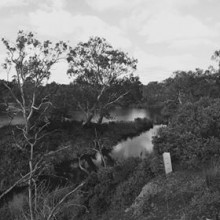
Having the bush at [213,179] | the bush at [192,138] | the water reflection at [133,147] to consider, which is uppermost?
the bush at [192,138]

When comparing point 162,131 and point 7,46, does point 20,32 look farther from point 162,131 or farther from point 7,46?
point 162,131

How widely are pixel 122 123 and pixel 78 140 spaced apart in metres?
9.43

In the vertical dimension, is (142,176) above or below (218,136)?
below

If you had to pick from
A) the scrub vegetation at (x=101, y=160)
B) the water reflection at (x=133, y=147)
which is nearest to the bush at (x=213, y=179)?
the scrub vegetation at (x=101, y=160)

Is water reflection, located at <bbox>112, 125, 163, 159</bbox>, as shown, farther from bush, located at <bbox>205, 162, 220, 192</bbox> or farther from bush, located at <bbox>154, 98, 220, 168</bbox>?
bush, located at <bbox>205, 162, 220, 192</bbox>

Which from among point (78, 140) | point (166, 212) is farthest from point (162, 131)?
point (78, 140)

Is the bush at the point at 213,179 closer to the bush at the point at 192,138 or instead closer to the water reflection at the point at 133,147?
the bush at the point at 192,138

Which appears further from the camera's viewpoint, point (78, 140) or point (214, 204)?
point (78, 140)

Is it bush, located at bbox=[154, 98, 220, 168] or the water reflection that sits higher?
bush, located at bbox=[154, 98, 220, 168]

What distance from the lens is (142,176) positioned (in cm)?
912

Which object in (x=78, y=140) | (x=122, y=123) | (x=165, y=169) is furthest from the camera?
(x=122, y=123)

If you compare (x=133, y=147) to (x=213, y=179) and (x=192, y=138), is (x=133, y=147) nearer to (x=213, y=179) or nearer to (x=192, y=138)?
(x=192, y=138)

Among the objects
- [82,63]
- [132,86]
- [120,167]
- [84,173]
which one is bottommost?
[84,173]

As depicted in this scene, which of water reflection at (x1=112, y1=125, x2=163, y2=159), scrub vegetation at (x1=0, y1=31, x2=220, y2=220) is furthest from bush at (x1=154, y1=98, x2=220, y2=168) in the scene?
water reflection at (x1=112, y1=125, x2=163, y2=159)
